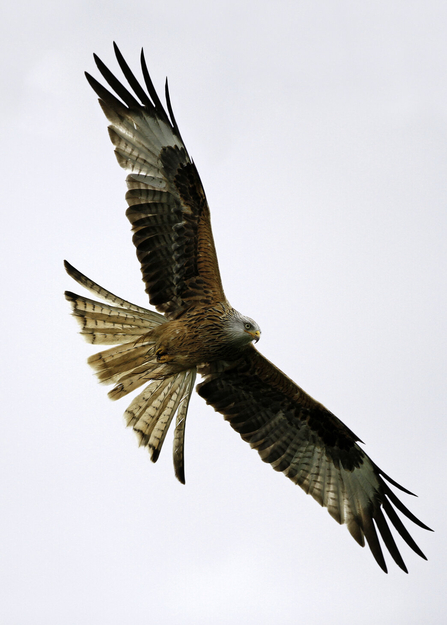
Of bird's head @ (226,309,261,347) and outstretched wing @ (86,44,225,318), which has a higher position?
outstretched wing @ (86,44,225,318)

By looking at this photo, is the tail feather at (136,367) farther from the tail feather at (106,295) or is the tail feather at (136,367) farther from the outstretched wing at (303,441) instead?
the outstretched wing at (303,441)

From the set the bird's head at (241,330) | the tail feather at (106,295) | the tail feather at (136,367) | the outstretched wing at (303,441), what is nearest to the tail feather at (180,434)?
the tail feather at (136,367)

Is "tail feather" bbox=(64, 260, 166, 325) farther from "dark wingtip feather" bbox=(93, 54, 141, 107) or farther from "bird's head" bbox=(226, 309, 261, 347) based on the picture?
"dark wingtip feather" bbox=(93, 54, 141, 107)

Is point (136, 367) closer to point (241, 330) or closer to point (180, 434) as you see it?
point (180, 434)

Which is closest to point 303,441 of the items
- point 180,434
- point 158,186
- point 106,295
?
point 180,434

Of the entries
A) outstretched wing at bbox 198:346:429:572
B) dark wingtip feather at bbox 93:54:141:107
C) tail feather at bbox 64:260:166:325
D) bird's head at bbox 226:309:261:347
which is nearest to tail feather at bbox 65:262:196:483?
tail feather at bbox 64:260:166:325

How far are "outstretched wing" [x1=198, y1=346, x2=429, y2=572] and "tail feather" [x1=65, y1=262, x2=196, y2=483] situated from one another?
0.49 m

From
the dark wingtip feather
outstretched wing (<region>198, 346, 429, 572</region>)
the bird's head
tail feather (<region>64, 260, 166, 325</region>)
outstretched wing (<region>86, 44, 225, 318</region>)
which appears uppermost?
the dark wingtip feather

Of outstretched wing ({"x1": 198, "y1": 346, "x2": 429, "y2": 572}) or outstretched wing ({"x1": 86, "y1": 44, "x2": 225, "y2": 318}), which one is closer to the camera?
outstretched wing ({"x1": 86, "y1": 44, "x2": 225, "y2": 318})

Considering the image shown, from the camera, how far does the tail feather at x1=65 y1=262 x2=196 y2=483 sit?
8.84 m

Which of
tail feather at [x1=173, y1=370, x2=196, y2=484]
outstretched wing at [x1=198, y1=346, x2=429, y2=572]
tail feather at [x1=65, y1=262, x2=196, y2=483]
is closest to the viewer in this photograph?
tail feather at [x1=65, y1=262, x2=196, y2=483]

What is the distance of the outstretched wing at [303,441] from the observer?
9.53 meters

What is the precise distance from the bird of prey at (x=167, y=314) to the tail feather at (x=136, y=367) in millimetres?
11

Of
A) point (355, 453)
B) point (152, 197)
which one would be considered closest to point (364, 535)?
point (355, 453)
